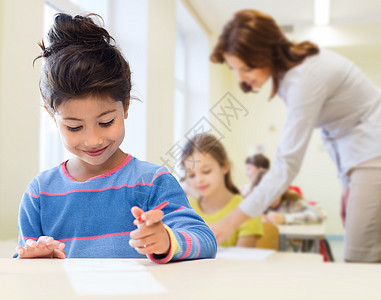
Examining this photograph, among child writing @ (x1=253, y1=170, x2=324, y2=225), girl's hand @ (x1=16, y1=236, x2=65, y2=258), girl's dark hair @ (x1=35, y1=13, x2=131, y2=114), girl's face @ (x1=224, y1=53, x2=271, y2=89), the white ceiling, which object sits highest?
the white ceiling

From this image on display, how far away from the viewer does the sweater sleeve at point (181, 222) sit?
406 millimetres

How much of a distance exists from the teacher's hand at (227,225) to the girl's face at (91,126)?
66 cm

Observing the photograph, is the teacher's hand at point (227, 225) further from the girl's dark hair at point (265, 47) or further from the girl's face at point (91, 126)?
the girl's face at point (91, 126)

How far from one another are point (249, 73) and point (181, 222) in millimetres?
884

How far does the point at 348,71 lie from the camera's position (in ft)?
3.80

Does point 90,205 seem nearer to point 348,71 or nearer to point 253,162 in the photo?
point 348,71

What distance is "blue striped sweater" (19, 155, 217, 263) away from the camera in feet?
1.45

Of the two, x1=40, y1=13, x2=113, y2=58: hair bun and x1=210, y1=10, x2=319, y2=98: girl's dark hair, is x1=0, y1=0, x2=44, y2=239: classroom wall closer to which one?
x1=40, y1=13, x2=113, y2=58: hair bun

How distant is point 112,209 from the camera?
0.45m

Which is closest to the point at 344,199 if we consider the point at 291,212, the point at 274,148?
the point at 291,212

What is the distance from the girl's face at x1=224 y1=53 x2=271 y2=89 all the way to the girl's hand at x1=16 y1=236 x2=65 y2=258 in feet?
2.94

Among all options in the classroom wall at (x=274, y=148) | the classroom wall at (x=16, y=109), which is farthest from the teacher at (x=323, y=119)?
the classroom wall at (x=274, y=148)

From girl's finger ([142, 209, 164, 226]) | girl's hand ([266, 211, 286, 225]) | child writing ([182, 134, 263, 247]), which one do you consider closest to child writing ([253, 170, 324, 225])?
girl's hand ([266, 211, 286, 225])

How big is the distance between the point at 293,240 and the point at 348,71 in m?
1.49
